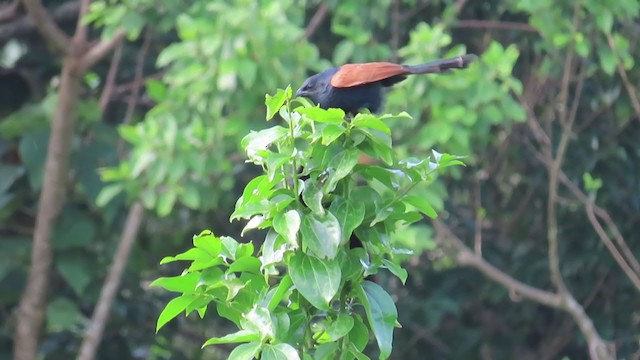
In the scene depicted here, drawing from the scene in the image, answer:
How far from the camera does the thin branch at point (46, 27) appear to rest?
502 centimetres

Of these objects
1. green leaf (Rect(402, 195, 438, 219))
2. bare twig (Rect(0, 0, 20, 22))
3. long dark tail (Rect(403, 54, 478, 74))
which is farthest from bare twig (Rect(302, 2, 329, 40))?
green leaf (Rect(402, 195, 438, 219))

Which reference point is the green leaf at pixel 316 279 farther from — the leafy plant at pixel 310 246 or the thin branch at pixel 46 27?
the thin branch at pixel 46 27

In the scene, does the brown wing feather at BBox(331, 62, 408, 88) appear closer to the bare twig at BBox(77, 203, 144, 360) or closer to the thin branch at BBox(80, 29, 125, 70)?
the thin branch at BBox(80, 29, 125, 70)

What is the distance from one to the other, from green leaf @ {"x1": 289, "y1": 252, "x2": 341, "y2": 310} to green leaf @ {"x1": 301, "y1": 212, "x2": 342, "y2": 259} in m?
0.03

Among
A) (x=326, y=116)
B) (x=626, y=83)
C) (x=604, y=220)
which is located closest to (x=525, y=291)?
(x=604, y=220)

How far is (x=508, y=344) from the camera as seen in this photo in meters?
6.56

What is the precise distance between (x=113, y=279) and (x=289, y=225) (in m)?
3.72

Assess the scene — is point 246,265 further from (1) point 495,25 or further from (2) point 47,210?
(1) point 495,25

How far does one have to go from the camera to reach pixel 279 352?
1812 millimetres

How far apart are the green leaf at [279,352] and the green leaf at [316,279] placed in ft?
0.28

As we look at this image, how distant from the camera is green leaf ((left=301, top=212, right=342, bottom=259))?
1.83 m

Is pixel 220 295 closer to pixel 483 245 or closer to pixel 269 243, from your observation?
pixel 269 243

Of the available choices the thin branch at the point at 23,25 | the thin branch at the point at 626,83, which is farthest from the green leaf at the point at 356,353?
the thin branch at the point at 23,25

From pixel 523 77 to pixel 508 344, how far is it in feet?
5.51
